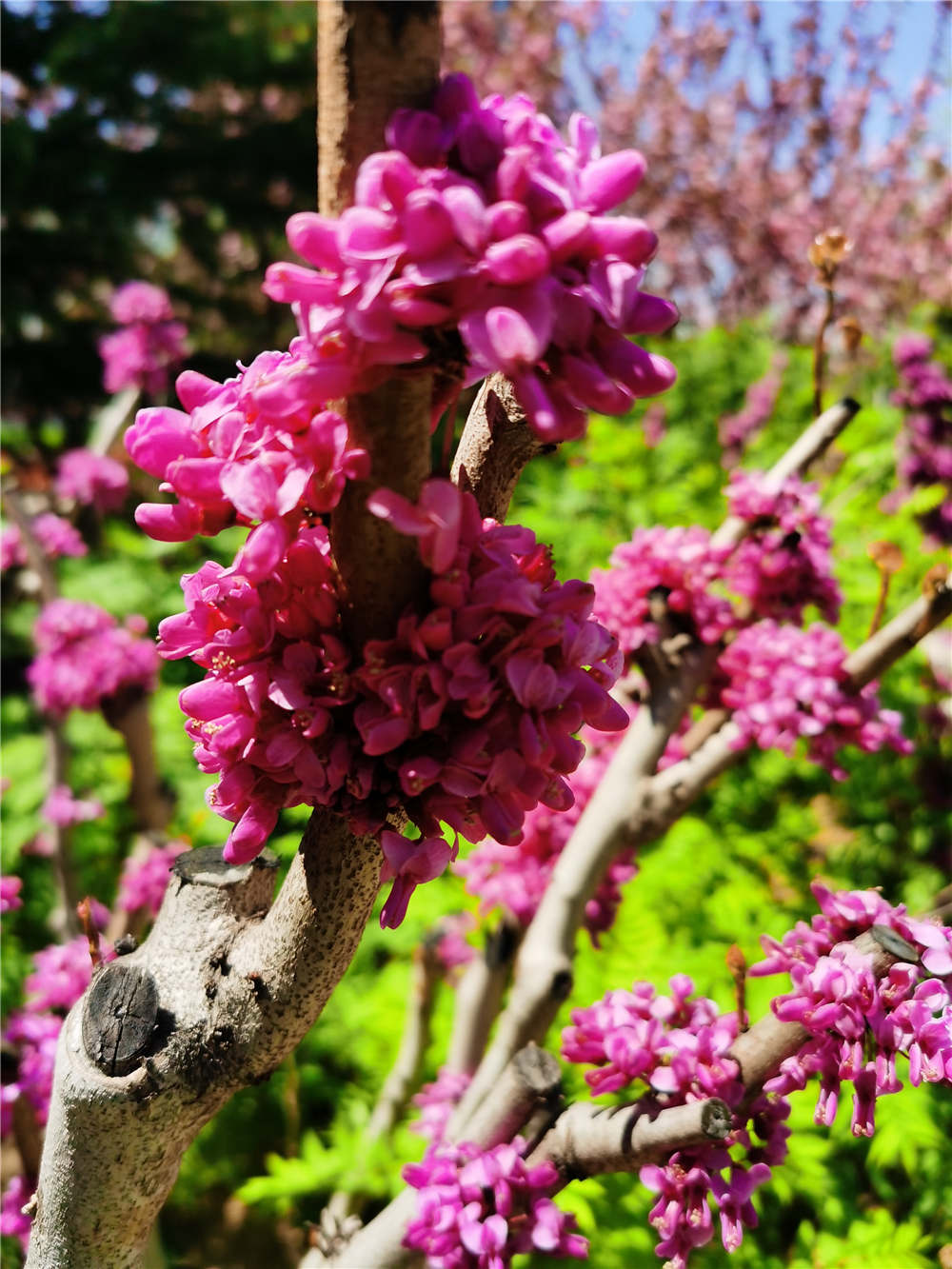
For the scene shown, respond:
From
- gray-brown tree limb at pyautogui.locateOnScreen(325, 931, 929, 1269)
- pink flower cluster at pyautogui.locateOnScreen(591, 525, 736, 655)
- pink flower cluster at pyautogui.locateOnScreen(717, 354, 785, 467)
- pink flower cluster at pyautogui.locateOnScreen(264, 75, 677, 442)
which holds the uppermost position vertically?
pink flower cluster at pyautogui.locateOnScreen(264, 75, 677, 442)

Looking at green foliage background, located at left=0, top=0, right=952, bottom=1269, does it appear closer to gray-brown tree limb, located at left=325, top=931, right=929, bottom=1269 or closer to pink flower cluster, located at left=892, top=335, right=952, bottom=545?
pink flower cluster, located at left=892, top=335, right=952, bottom=545

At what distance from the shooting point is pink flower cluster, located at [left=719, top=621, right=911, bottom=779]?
219 centimetres

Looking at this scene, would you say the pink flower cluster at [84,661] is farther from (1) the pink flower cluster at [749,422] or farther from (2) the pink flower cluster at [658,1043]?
(1) the pink flower cluster at [749,422]

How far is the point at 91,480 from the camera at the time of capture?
4645 millimetres

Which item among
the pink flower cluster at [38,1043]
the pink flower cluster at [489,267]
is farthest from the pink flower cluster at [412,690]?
the pink flower cluster at [38,1043]

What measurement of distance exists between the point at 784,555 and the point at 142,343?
3.68 m

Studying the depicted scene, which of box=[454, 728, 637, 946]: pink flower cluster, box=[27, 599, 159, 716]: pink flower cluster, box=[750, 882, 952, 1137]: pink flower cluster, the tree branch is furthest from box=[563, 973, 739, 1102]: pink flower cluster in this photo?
box=[27, 599, 159, 716]: pink flower cluster

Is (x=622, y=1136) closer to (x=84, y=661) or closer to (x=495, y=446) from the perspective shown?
(x=495, y=446)

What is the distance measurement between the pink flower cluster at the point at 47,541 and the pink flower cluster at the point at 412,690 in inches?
147

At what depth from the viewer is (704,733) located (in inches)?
99.1

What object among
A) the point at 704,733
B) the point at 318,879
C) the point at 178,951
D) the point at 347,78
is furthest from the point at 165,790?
the point at 347,78

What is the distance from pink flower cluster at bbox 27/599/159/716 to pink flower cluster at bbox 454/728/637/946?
1566 millimetres

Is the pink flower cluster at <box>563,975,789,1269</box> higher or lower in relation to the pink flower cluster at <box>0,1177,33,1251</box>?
higher

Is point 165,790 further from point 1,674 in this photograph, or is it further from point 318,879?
point 318,879
